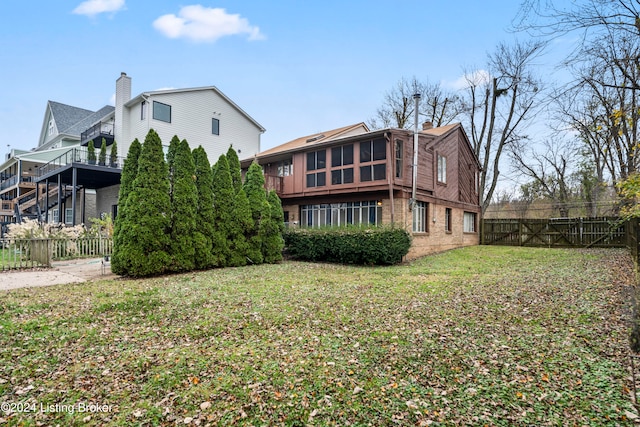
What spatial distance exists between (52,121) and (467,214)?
33902mm

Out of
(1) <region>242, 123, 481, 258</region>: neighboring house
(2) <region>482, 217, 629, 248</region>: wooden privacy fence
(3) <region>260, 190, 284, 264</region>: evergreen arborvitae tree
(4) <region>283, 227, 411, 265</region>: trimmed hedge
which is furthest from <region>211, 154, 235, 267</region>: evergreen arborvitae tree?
(2) <region>482, 217, 629, 248</region>: wooden privacy fence

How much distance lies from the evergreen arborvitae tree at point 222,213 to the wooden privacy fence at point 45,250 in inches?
164

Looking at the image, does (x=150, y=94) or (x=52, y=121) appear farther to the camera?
(x=52, y=121)

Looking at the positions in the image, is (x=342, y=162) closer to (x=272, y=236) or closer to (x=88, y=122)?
(x=272, y=236)

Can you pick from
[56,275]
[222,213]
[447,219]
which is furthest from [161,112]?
[447,219]

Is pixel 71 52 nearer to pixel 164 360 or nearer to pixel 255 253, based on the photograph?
pixel 255 253

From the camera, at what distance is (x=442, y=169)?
17.0 m

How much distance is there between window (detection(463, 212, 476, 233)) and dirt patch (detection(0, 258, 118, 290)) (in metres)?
17.4

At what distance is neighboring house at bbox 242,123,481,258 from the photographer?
1384cm

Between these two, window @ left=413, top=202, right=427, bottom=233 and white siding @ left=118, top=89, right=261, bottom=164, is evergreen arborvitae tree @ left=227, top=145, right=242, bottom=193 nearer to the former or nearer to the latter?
window @ left=413, top=202, right=427, bottom=233

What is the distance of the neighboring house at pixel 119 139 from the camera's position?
19.5 m

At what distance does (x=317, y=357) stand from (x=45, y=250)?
10520mm

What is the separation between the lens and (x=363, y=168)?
47.2 feet

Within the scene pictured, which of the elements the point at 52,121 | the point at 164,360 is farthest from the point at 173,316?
the point at 52,121
